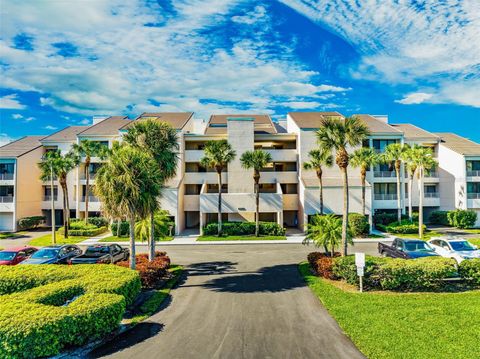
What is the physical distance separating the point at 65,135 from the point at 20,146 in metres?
5.74

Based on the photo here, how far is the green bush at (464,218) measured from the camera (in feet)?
111

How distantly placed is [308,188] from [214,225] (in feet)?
37.3

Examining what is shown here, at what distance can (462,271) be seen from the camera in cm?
1422

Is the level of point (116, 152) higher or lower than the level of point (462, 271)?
higher

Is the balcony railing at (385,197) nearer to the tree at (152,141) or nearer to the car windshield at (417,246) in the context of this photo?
the car windshield at (417,246)

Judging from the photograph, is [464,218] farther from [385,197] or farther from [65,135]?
[65,135]

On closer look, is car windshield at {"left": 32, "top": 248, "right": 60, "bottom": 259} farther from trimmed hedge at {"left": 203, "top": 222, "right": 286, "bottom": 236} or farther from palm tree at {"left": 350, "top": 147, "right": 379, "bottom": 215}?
palm tree at {"left": 350, "top": 147, "right": 379, "bottom": 215}

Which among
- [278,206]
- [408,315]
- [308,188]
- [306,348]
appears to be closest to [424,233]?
[308,188]

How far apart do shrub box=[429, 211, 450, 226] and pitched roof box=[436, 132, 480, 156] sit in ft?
25.8

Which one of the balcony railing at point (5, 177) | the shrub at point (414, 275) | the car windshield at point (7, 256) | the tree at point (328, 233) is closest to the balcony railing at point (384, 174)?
the tree at point (328, 233)

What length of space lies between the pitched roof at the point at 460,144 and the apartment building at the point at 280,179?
0.13 m

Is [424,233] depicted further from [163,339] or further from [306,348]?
[163,339]

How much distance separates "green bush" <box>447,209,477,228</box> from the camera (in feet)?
111

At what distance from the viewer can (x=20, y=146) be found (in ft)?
131
